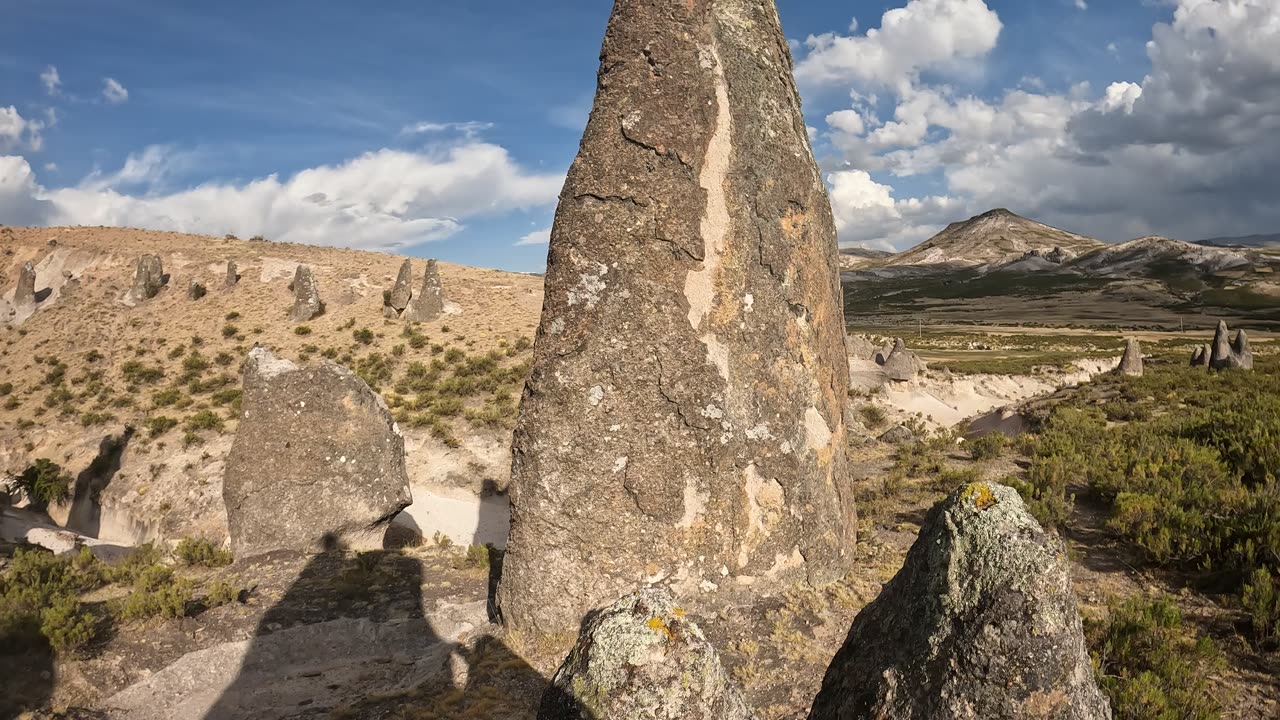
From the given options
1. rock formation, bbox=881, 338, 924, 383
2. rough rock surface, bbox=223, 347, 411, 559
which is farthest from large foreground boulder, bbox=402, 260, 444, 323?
rock formation, bbox=881, 338, 924, 383

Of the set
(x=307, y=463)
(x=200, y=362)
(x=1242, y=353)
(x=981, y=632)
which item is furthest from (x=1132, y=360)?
(x=200, y=362)

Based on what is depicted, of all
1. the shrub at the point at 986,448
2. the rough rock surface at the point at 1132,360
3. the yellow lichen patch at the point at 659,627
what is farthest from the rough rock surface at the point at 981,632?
the rough rock surface at the point at 1132,360

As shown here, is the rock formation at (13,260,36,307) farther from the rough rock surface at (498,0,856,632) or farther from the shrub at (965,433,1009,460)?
the shrub at (965,433,1009,460)

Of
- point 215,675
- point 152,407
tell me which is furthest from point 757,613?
point 152,407

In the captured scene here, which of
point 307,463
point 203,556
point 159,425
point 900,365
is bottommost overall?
point 203,556

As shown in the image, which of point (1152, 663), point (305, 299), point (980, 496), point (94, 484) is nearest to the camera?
point (980, 496)

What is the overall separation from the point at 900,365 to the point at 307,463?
29.3 metres

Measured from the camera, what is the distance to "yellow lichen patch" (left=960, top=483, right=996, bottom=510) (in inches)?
116

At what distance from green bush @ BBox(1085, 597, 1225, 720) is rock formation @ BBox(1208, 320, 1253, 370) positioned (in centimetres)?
2536

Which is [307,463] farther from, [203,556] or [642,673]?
[642,673]

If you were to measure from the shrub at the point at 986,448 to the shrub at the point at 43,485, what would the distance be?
2308 cm

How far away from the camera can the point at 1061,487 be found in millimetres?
9039

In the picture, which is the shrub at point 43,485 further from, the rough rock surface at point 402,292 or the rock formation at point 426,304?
the rough rock surface at point 402,292

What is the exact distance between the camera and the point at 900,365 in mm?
33125
